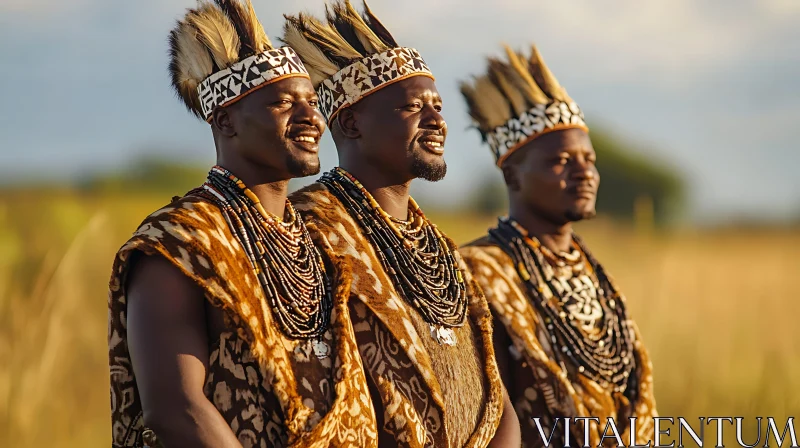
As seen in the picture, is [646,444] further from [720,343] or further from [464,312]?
[720,343]

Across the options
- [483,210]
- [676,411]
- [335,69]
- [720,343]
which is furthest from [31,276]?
[483,210]

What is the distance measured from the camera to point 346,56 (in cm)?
578

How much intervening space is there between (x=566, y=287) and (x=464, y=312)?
4.35 ft

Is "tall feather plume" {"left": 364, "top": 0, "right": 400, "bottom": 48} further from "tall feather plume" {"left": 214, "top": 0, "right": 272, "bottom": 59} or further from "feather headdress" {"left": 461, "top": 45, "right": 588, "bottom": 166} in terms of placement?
"feather headdress" {"left": 461, "top": 45, "right": 588, "bottom": 166}

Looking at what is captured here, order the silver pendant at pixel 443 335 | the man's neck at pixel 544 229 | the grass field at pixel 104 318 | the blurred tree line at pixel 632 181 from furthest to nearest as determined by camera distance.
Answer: the blurred tree line at pixel 632 181 → the man's neck at pixel 544 229 → the grass field at pixel 104 318 → the silver pendant at pixel 443 335

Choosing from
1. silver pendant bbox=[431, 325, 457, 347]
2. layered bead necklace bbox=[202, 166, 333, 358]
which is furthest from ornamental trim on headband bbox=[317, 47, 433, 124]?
silver pendant bbox=[431, 325, 457, 347]

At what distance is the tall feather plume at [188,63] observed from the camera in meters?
5.01

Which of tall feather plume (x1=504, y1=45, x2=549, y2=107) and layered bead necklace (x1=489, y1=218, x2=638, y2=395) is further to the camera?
tall feather plume (x1=504, y1=45, x2=549, y2=107)

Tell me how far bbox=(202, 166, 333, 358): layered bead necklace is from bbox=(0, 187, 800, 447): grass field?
1.22 metres

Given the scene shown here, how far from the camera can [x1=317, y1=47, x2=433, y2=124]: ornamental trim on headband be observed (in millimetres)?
5703

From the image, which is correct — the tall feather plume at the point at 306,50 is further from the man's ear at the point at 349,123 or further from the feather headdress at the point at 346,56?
the man's ear at the point at 349,123

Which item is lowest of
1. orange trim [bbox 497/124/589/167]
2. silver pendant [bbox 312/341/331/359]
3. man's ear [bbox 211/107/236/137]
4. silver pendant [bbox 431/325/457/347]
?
silver pendant [bbox 431/325/457/347]

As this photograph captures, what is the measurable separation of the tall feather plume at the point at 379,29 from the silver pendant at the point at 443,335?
1.37 meters

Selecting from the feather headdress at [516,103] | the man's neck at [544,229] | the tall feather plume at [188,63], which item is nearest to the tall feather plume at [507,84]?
the feather headdress at [516,103]
